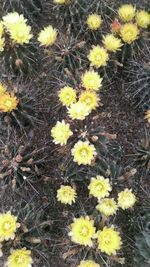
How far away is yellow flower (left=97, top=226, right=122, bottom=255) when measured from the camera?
388cm

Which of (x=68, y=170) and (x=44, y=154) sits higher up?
(x=44, y=154)

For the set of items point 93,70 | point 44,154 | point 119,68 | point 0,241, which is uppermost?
point 119,68

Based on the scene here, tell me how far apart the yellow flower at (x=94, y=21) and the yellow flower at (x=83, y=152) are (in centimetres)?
154

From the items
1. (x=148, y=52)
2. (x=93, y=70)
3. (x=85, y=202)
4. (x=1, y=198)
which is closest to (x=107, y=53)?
(x=93, y=70)

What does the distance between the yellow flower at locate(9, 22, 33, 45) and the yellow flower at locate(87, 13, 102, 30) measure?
2.42ft

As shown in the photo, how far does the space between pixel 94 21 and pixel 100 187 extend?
1891 millimetres

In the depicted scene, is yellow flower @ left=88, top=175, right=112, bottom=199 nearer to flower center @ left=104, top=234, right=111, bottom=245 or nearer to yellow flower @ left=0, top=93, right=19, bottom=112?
flower center @ left=104, top=234, right=111, bottom=245

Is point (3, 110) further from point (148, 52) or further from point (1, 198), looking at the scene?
point (148, 52)

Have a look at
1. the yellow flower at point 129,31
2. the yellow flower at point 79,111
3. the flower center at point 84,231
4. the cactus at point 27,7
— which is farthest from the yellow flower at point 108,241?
the cactus at point 27,7

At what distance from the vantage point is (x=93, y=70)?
15.1 feet

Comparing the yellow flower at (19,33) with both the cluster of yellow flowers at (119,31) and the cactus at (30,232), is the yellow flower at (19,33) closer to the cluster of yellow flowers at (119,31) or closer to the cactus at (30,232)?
Result: the cluster of yellow flowers at (119,31)

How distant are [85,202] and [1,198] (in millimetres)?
934

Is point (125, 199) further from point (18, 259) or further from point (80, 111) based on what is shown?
point (18, 259)

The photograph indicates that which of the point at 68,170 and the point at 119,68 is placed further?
the point at 119,68
